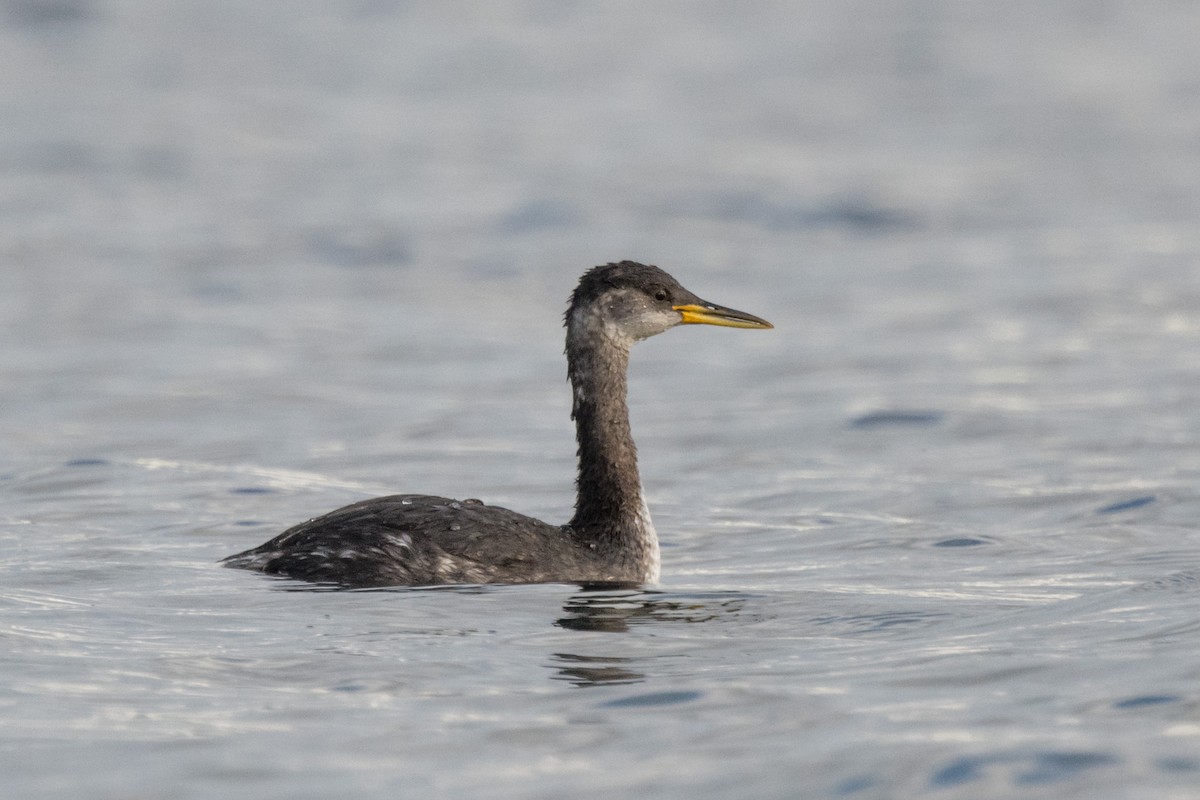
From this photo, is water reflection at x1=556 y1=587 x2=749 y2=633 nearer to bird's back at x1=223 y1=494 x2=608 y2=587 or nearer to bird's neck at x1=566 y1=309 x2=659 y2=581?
bird's back at x1=223 y1=494 x2=608 y2=587

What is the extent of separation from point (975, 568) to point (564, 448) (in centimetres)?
521

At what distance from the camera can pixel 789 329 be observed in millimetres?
21656

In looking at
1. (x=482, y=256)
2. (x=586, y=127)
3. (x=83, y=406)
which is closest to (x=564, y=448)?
(x=83, y=406)

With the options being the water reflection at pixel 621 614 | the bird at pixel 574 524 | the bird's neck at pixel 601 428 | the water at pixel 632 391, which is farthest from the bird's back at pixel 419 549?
the bird's neck at pixel 601 428

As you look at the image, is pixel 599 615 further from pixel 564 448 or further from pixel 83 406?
pixel 83 406

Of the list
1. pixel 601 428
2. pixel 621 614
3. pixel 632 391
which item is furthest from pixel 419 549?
pixel 632 391

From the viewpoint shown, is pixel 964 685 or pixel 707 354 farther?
pixel 707 354

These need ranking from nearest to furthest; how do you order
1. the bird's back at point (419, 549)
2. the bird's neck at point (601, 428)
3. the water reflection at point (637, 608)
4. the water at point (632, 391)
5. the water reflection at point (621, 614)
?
the water at point (632, 391) → the water reflection at point (621, 614) → the water reflection at point (637, 608) → the bird's back at point (419, 549) → the bird's neck at point (601, 428)

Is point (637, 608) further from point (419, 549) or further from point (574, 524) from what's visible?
point (574, 524)

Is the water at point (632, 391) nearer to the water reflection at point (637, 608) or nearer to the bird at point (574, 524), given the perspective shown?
the water reflection at point (637, 608)

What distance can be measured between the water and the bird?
0.78 feet

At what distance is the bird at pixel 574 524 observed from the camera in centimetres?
1025

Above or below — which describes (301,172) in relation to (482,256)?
above

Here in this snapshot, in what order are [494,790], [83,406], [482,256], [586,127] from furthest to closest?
1. [586,127]
2. [482,256]
3. [83,406]
4. [494,790]
